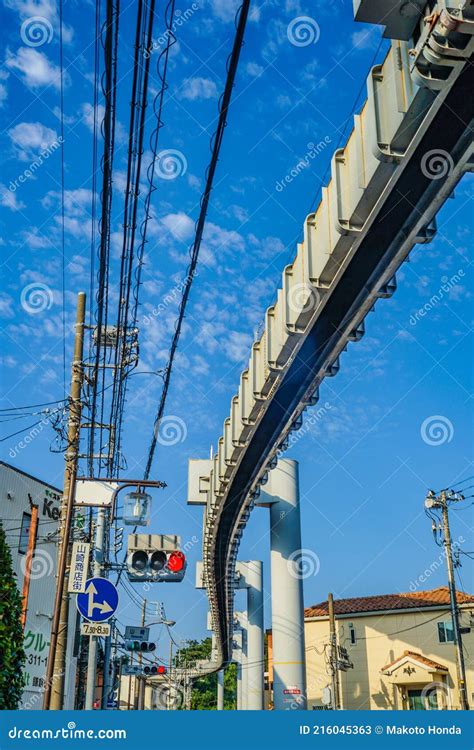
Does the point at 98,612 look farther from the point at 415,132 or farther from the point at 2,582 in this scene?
the point at 415,132

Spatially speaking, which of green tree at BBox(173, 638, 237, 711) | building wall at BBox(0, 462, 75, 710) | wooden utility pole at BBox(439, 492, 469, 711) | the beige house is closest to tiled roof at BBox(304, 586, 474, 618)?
the beige house

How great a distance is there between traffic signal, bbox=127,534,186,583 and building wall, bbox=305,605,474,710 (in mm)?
30964

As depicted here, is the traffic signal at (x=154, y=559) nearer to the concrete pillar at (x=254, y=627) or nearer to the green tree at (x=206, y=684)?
the concrete pillar at (x=254, y=627)

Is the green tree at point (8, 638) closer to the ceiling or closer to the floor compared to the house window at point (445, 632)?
closer to the floor

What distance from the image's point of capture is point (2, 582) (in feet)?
41.4

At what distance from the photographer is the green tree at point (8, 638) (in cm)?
1220

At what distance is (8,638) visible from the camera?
484 inches

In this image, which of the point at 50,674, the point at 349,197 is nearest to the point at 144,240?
the point at 349,197

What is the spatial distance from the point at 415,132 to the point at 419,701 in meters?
40.6

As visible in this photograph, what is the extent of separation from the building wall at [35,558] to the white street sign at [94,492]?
14369mm

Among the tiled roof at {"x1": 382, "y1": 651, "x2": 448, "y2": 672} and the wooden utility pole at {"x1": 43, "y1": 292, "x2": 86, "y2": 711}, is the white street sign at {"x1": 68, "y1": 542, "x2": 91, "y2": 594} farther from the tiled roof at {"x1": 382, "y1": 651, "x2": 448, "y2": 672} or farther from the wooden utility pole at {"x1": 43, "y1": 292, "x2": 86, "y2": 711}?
the tiled roof at {"x1": 382, "y1": 651, "x2": 448, "y2": 672}

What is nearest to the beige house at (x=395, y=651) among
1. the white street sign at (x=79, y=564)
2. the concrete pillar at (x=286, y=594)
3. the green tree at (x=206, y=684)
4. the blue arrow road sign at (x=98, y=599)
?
the concrete pillar at (x=286, y=594)


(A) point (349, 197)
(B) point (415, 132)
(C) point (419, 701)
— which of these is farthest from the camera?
(C) point (419, 701)

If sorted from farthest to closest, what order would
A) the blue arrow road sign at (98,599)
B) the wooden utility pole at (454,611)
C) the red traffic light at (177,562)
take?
the wooden utility pole at (454,611)
the red traffic light at (177,562)
the blue arrow road sign at (98,599)
